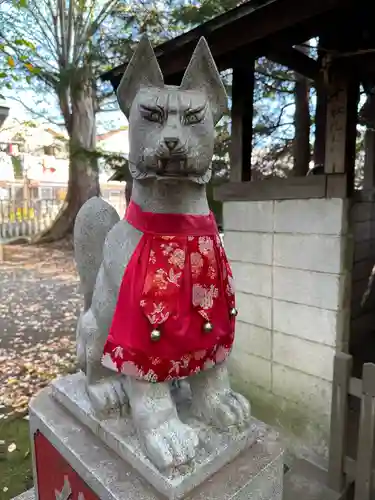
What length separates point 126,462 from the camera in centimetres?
128

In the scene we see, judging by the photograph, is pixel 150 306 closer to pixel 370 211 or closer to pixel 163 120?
pixel 163 120

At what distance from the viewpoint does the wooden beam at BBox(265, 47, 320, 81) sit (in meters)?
2.50

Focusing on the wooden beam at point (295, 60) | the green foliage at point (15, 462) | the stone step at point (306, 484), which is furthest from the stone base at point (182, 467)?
the wooden beam at point (295, 60)

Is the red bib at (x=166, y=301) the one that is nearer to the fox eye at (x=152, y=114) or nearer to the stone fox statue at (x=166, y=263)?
the stone fox statue at (x=166, y=263)

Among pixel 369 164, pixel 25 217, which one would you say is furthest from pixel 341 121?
pixel 25 217

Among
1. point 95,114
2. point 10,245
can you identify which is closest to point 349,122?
point 95,114

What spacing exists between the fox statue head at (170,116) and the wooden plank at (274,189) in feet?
4.58

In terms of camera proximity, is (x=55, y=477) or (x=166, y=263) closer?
(x=166, y=263)

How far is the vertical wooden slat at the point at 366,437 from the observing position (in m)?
1.95

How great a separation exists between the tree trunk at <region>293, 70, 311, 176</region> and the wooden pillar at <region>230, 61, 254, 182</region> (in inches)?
21.6

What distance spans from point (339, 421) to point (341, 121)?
1.67 meters

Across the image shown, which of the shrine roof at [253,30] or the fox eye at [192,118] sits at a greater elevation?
the shrine roof at [253,30]

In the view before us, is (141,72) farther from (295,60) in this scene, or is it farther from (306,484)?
(306,484)

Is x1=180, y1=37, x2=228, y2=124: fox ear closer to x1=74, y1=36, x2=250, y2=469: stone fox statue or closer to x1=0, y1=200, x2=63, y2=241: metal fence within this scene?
x1=74, y1=36, x2=250, y2=469: stone fox statue
